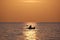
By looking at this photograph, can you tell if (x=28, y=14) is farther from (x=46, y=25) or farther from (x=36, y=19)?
(x=46, y=25)

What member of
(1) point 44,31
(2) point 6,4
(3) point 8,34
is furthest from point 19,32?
(2) point 6,4

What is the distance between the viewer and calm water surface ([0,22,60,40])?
90 centimetres

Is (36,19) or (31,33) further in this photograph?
(36,19)

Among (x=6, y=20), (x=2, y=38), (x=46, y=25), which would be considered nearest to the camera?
(x=2, y=38)

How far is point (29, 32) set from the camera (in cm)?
92

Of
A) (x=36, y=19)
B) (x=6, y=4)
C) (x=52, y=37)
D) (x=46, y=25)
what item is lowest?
(x=52, y=37)

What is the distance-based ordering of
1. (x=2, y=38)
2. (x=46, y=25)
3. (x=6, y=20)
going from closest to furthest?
(x=2, y=38), (x=46, y=25), (x=6, y=20)

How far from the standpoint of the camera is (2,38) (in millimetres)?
896

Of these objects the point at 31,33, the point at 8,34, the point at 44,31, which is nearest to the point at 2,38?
the point at 8,34

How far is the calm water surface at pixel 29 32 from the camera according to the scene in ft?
2.94

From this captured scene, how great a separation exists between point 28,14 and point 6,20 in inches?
8.6

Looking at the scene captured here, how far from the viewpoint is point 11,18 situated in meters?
1.13

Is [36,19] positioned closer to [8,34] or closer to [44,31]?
[44,31]

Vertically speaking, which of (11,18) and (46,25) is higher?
(11,18)
